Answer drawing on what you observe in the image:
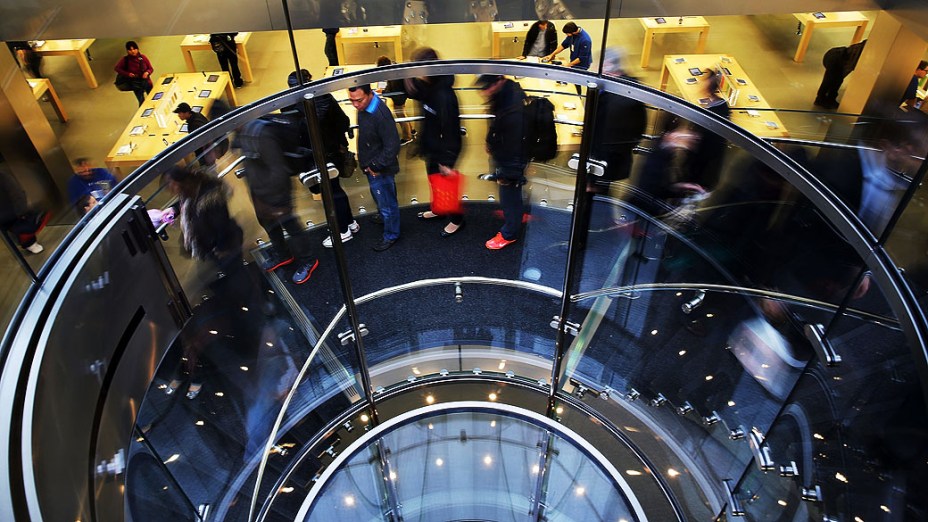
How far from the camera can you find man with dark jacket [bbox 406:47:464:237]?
15.0ft

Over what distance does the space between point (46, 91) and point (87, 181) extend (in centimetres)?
81

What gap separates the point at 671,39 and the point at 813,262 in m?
1.72

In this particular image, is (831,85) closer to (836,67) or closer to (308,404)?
(836,67)

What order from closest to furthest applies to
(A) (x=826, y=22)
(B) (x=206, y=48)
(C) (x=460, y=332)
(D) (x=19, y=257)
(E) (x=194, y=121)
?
(D) (x=19, y=257) → (E) (x=194, y=121) → (B) (x=206, y=48) → (A) (x=826, y=22) → (C) (x=460, y=332)

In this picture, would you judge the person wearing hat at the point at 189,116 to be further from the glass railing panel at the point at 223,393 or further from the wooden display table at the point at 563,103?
the wooden display table at the point at 563,103

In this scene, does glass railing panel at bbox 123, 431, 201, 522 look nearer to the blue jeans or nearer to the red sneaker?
the blue jeans

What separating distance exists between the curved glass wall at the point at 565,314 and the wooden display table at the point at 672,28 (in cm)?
56

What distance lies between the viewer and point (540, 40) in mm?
4453

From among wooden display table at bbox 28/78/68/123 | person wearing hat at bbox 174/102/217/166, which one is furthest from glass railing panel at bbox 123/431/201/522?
wooden display table at bbox 28/78/68/123

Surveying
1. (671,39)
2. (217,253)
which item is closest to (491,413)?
(217,253)

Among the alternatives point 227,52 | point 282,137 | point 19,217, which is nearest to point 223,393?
point 19,217

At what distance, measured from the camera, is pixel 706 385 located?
443 cm

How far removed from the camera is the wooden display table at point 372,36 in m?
4.32

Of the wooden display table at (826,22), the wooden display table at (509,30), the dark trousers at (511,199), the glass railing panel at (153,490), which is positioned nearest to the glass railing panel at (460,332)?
the dark trousers at (511,199)
